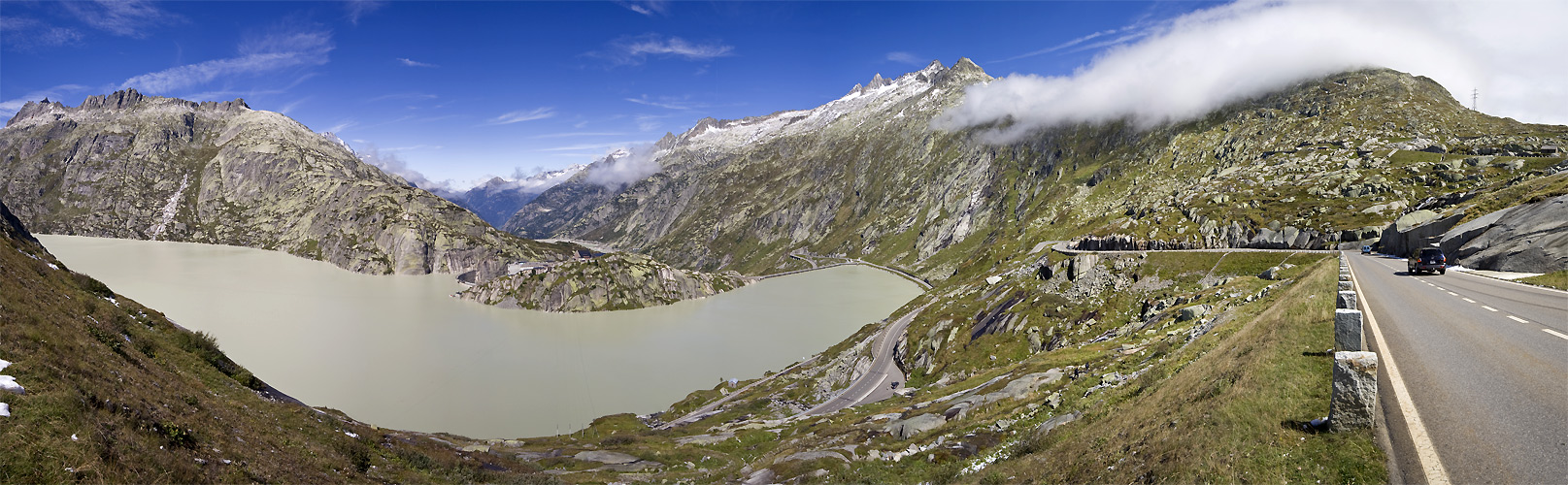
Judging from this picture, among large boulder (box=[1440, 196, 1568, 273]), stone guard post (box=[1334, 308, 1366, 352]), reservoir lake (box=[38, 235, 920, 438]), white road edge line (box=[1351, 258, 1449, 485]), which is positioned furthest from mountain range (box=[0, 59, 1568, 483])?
reservoir lake (box=[38, 235, 920, 438])

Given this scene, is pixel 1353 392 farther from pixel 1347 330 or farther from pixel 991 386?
pixel 991 386

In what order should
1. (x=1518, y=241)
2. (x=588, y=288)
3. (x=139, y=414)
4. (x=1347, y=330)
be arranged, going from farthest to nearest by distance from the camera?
(x=588, y=288), (x=1518, y=241), (x=139, y=414), (x=1347, y=330)

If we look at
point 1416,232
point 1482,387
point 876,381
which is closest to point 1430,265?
point 1416,232

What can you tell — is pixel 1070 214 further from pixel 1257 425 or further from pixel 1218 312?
pixel 1257 425

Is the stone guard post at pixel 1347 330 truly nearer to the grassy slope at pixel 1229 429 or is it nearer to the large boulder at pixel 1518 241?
the grassy slope at pixel 1229 429

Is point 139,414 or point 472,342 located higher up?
point 139,414

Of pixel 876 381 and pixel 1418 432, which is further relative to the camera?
pixel 876 381
